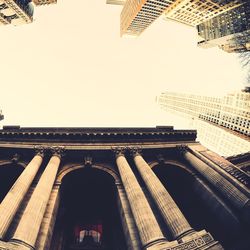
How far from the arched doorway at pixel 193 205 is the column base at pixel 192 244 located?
2.77 meters

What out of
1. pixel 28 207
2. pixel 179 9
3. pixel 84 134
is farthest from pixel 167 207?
pixel 179 9

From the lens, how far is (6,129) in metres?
28.8

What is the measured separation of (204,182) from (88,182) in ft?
41.7

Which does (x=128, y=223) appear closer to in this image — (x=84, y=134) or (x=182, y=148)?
(x=84, y=134)

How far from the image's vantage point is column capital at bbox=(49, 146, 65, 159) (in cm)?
2449

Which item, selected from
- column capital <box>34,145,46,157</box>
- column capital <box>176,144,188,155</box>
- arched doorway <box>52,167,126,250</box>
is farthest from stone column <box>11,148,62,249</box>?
column capital <box>176,144,188,155</box>

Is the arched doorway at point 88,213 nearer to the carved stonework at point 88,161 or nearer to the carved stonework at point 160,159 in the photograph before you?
the carved stonework at point 88,161

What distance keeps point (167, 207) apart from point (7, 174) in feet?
60.3

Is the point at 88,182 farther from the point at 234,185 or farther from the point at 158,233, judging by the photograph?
the point at 234,185

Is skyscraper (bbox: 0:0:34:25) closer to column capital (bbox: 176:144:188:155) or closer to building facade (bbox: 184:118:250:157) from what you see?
column capital (bbox: 176:144:188:155)

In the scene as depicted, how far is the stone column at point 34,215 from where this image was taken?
13.9 m

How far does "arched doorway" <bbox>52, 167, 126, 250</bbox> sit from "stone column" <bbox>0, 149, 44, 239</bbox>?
155 inches

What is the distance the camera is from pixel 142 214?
16.7 m

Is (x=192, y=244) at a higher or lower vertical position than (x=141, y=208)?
lower
